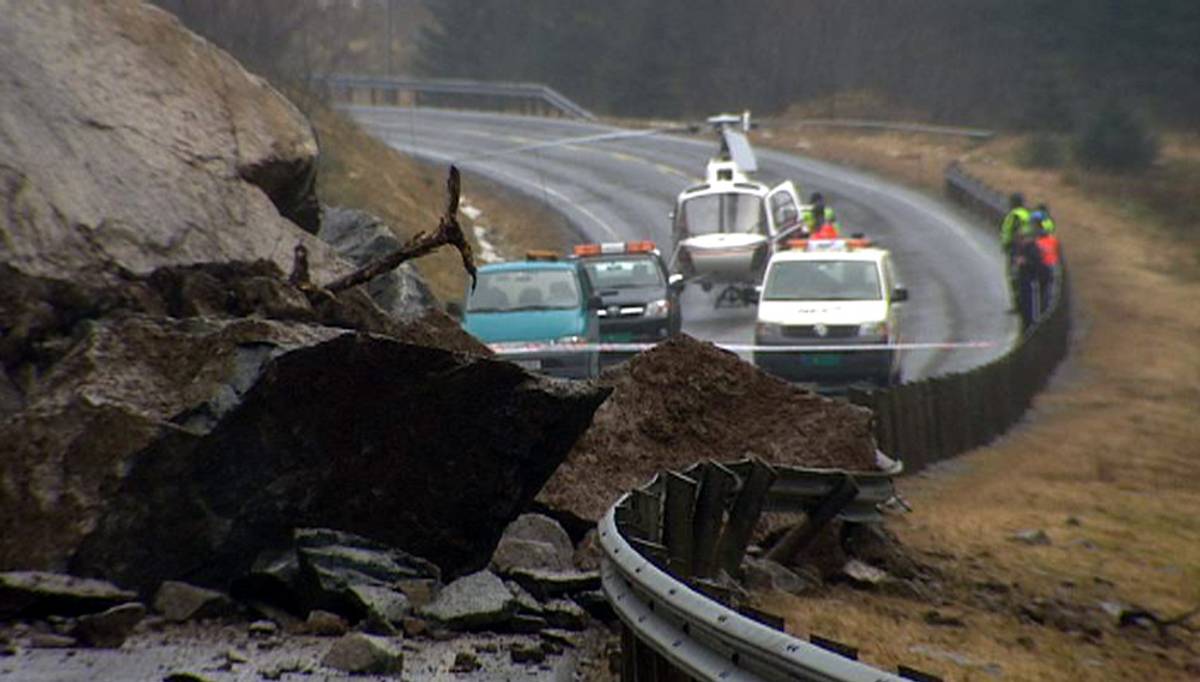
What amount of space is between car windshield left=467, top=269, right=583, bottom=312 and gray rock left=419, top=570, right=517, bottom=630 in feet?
52.3

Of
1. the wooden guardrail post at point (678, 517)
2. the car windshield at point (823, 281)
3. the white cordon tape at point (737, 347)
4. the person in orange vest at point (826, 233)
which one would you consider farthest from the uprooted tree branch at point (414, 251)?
the person in orange vest at point (826, 233)

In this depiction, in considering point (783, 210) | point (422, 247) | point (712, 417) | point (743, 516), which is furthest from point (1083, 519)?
point (783, 210)

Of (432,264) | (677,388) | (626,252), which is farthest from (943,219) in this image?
(677,388)

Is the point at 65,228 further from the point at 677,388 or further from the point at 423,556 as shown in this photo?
the point at 677,388

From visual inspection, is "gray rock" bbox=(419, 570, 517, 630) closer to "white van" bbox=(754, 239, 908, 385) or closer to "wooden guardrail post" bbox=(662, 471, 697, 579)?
"wooden guardrail post" bbox=(662, 471, 697, 579)

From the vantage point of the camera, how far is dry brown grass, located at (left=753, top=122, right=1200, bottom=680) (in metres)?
11.5

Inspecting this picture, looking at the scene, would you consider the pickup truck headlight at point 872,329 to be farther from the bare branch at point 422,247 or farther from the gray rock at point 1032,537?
the bare branch at point 422,247

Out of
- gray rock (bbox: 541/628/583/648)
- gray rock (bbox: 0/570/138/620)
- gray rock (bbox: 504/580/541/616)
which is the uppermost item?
gray rock (bbox: 0/570/138/620)

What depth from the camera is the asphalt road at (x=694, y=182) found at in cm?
3969

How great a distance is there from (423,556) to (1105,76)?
6955 cm

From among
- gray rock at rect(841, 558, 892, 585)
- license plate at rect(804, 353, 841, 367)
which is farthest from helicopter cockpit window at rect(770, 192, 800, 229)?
gray rock at rect(841, 558, 892, 585)

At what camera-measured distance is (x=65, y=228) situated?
36.9 ft

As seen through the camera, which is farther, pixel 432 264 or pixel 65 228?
pixel 432 264

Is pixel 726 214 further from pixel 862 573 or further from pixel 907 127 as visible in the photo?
pixel 907 127
